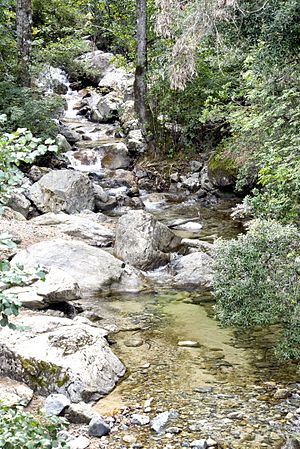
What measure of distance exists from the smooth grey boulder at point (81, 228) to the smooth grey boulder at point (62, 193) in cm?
101

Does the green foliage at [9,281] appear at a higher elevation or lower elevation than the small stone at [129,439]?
higher

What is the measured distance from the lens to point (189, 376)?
5797 mm

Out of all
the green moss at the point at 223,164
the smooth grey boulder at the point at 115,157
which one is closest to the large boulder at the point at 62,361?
the green moss at the point at 223,164

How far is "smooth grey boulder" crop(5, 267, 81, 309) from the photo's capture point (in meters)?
7.24

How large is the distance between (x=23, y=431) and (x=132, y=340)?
4968mm

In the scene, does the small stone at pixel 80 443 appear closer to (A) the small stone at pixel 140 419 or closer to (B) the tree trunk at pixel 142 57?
(A) the small stone at pixel 140 419

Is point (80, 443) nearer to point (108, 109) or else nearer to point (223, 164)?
point (223, 164)

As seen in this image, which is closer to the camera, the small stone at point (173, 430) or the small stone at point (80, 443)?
the small stone at point (80, 443)

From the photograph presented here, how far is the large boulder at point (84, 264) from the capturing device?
8852mm

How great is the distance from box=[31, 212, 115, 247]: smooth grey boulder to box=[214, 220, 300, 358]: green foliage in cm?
548

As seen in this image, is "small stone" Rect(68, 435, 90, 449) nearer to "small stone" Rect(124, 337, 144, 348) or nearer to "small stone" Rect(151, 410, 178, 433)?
"small stone" Rect(151, 410, 178, 433)

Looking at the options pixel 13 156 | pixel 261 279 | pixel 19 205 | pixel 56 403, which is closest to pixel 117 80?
pixel 19 205

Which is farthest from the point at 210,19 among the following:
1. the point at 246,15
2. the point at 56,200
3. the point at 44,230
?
the point at 56,200

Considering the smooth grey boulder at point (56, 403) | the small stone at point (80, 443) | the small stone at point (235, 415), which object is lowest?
the small stone at point (80, 443)
